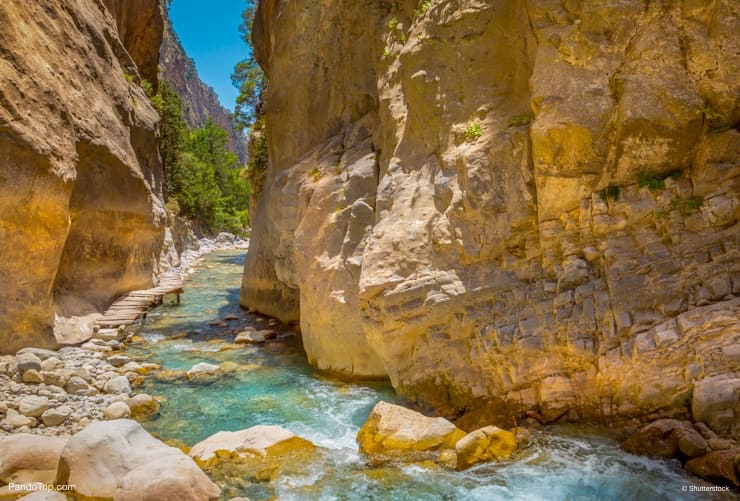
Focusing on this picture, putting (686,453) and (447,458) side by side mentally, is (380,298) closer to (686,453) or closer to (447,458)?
(447,458)

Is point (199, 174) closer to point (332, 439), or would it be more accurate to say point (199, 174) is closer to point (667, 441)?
point (332, 439)

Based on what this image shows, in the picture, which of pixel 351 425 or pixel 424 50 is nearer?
pixel 351 425

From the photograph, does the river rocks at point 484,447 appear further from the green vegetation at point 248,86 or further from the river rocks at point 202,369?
the green vegetation at point 248,86

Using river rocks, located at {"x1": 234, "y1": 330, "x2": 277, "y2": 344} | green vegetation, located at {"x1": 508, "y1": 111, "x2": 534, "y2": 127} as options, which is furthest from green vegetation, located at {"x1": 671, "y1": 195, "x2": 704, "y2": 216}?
river rocks, located at {"x1": 234, "y1": 330, "x2": 277, "y2": 344}

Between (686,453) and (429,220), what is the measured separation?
185 inches

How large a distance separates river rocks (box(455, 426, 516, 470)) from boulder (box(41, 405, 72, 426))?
5.58 metres

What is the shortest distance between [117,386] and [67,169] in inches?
188

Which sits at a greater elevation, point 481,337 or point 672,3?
point 672,3

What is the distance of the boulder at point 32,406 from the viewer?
6.88 metres

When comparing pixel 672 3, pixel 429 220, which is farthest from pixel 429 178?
pixel 672 3

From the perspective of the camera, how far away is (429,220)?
8203 mm

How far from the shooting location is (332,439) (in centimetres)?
700

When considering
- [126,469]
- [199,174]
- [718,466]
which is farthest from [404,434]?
[199,174]

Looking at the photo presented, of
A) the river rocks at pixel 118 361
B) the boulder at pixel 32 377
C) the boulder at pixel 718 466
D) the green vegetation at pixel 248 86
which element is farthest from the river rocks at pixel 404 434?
the green vegetation at pixel 248 86
